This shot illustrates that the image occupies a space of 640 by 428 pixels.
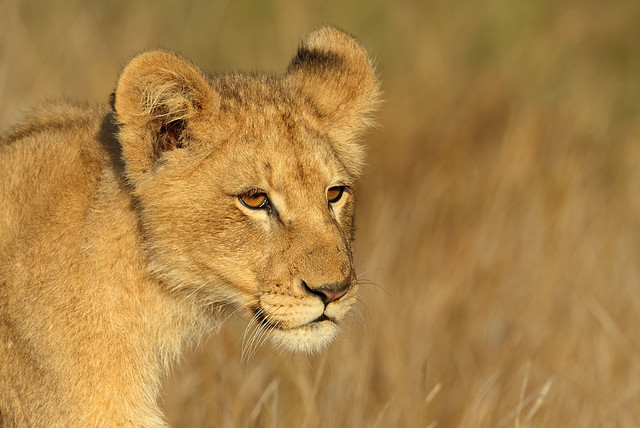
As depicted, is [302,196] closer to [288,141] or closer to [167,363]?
[288,141]

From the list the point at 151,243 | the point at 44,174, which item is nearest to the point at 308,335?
the point at 151,243

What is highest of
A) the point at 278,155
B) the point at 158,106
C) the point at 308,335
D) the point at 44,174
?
the point at 158,106

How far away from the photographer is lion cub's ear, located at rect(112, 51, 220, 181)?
370cm

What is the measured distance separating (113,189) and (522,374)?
11.7 feet

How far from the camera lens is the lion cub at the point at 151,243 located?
3.73 metres

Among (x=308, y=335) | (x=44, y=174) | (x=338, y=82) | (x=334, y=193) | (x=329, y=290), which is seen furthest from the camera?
(x=338, y=82)

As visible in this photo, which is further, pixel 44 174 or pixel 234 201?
pixel 44 174

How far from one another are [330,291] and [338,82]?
4.26ft

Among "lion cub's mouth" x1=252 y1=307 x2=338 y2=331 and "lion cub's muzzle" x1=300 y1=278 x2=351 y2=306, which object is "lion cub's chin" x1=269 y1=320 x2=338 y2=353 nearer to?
"lion cub's mouth" x1=252 y1=307 x2=338 y2=331

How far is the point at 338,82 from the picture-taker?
181 inches

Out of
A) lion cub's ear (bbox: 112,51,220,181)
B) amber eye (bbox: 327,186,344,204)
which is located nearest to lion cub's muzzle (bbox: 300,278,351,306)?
amber eye (bbox: 327,186,344,204)

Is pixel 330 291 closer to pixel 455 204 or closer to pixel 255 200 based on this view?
pixel 255 200

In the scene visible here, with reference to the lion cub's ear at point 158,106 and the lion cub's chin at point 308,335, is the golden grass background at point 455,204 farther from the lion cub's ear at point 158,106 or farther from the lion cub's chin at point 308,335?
the lion cub's ear at point 158,106

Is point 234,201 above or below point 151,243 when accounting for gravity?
above
